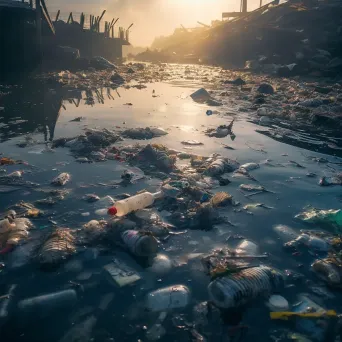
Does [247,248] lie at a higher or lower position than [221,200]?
lower

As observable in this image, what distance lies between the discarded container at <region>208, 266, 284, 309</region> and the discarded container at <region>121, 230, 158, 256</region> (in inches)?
22.2

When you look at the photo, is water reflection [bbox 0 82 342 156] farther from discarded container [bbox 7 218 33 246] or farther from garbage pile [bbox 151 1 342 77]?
garbage pile [bbox 151 1 342 77]

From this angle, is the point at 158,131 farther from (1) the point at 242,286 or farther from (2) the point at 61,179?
(1) the point at 242,286

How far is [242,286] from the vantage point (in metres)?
1.87

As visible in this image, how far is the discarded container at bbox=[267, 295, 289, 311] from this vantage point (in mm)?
1879

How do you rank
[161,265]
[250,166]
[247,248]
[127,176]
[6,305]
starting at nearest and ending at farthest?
1. [6,305]
2. [161,265]
3. [247,248]
4. [127,176]
5. [250,166]

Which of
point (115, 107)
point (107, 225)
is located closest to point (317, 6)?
point (115, 107)

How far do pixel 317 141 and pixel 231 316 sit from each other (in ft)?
14.6

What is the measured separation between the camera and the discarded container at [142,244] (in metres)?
2.30

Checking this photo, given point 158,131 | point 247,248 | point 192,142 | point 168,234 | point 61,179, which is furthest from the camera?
point 158,131

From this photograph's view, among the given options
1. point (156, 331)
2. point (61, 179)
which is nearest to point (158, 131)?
point (61, 179)

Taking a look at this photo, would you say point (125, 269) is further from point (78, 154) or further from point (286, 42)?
point (286, 42)

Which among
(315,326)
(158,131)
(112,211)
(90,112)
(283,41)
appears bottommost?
(315,326)

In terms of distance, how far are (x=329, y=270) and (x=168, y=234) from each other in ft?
3.95
